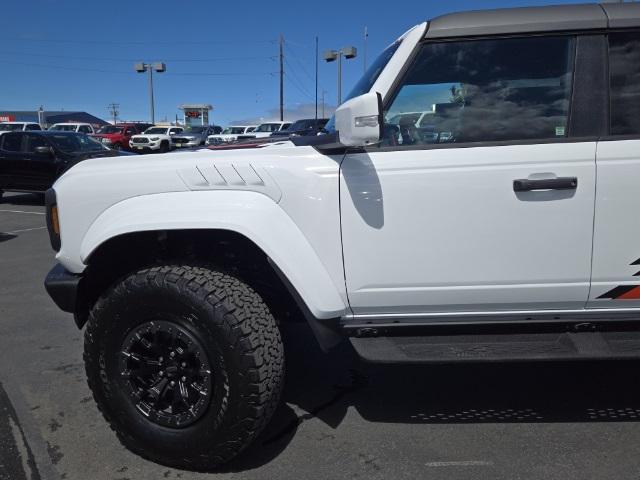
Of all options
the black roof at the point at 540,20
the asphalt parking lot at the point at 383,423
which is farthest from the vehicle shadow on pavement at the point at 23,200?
the black roof at the point at 540,20

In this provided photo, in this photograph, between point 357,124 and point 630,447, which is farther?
point 630,447

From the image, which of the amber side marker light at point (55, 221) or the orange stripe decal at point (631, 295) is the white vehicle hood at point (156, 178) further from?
the orange stripe decal at point (631, 295)

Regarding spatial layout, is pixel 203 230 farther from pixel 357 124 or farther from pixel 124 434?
pixel 124 434

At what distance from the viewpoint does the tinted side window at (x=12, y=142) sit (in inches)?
497

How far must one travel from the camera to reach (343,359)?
13.0ft

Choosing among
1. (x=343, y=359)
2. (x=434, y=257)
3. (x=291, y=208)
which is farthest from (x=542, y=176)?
(x=343, y=359)

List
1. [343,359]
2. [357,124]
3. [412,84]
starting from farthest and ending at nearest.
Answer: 1. [343,359]
2. [412,84]
3. [357,124]

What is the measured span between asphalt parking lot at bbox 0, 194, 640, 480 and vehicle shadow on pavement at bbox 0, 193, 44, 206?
35.5ft

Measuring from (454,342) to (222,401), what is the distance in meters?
1.10

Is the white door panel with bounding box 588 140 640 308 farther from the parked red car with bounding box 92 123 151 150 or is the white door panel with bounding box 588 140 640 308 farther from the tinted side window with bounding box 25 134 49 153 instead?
the parked red car with bounding box 92 123 151 150

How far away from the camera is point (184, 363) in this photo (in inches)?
99.4

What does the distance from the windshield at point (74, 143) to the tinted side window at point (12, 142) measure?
35.8 inches

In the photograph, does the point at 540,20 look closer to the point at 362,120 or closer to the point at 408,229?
the point at 362,120

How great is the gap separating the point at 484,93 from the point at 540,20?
42cm
